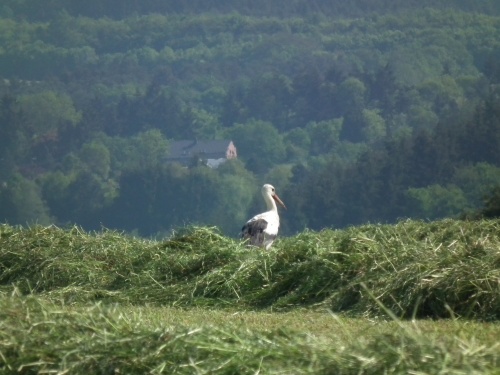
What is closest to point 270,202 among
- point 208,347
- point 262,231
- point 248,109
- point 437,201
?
point 262,231

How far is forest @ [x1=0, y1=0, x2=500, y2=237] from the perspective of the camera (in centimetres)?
5347

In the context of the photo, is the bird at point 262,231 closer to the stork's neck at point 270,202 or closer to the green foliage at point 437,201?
the stork's neck at point 270,202

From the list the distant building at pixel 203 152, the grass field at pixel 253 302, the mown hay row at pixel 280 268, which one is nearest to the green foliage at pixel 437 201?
the distant building at pixel 203 152

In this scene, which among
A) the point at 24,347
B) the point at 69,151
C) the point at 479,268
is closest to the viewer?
the point at 24,347

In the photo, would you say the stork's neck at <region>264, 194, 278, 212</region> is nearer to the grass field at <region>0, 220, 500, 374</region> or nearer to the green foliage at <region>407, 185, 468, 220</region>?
the grass field at <region>0, 220, 500, 374</region>

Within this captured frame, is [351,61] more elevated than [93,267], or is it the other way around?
[93,267]

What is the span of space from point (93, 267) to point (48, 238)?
1365mm

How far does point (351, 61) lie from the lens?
314 feet

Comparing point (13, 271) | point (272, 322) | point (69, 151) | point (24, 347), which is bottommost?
point (69, 151)

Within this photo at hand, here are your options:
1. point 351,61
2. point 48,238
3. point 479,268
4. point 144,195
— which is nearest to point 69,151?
point 144,195

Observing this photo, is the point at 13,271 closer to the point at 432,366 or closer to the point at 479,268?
the point at 479,268

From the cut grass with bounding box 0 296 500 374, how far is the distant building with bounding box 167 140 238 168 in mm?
55981

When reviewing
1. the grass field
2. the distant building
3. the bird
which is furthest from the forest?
the grass field

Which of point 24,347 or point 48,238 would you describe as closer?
point 24,347
